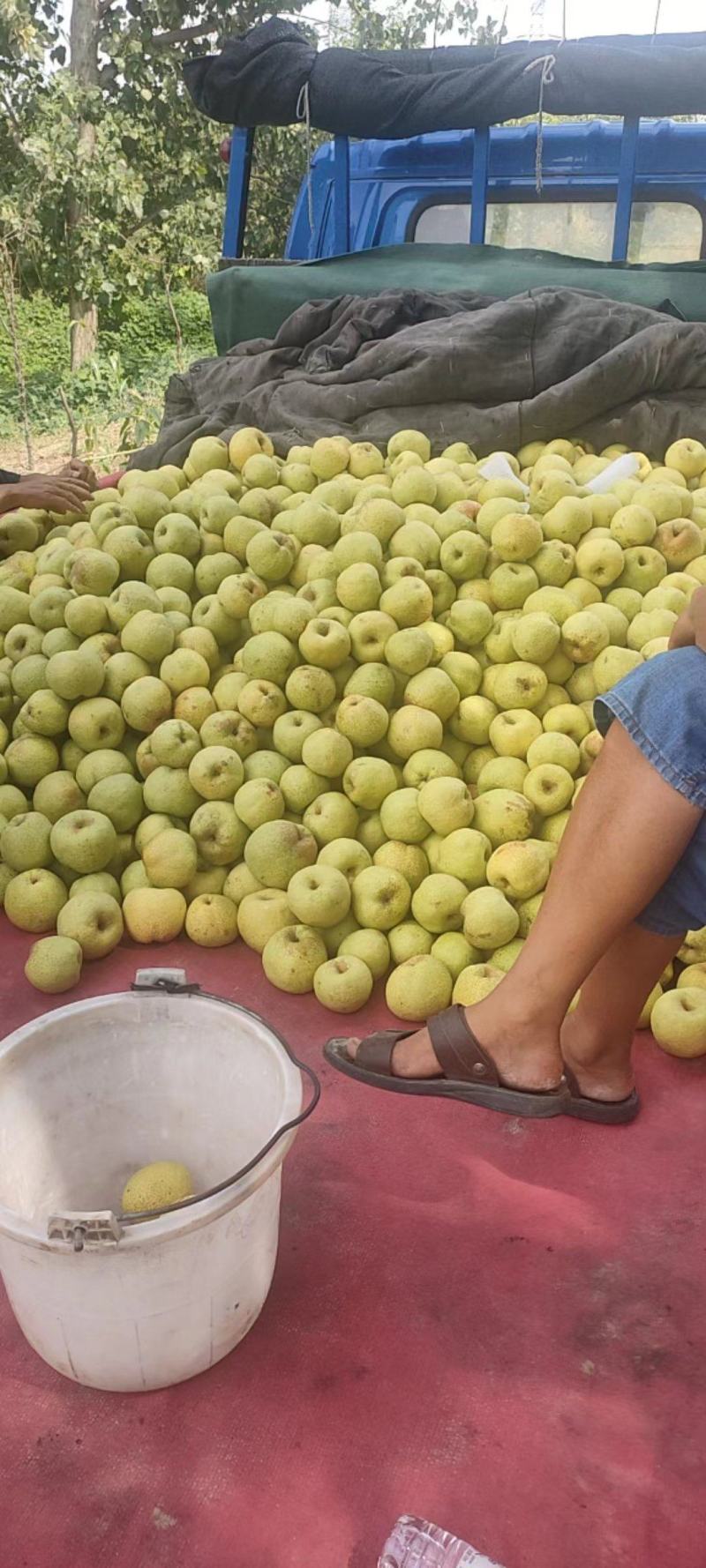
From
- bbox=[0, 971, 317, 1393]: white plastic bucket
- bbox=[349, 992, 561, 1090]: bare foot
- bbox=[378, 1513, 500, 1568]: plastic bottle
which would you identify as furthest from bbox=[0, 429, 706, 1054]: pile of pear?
bbox=[378, 1513, 500, 1568]: plastic bottle

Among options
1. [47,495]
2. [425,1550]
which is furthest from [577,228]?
[425,1550]

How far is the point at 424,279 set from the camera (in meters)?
5.19

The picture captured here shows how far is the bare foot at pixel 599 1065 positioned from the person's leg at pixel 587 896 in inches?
3.9

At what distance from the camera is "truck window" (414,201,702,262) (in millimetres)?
5688

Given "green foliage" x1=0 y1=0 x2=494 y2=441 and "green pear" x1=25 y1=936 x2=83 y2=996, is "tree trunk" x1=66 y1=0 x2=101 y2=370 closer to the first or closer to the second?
A: "green foliage" x1=0 y1=0 x2=494 y2=441

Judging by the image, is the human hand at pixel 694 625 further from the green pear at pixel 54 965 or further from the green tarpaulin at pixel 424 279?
the green tarpaulin at pixel 424 279

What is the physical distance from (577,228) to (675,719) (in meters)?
5.40

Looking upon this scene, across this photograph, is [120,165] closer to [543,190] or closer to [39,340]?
[39,340]

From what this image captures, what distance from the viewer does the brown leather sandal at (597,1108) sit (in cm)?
213

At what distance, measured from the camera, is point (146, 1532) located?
1.38 metres

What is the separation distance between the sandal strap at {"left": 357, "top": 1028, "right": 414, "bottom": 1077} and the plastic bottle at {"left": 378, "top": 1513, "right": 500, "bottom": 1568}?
93 centimetres

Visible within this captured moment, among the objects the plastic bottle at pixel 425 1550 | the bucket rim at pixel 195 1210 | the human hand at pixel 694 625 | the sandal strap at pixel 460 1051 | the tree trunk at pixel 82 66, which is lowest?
the plastic bottle at pixel 425 1550

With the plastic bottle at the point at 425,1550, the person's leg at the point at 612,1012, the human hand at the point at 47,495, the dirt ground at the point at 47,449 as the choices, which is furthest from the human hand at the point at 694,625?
the dirt ground at the point at 47,449

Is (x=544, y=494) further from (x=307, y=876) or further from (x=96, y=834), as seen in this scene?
(x=96, y=834)
